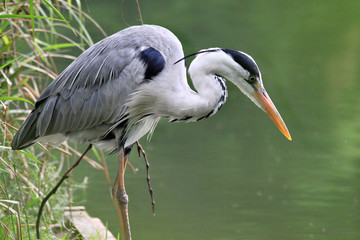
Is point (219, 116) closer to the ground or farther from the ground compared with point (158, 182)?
closer to the ground

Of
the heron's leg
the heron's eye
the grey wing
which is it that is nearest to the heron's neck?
the heron's eye

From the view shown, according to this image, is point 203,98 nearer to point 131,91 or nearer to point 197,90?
point 197,90

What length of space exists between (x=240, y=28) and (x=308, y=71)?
234 cm

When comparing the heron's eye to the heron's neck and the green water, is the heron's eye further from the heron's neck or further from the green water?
the green water

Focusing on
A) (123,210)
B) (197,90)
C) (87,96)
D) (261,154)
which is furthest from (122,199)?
(261,154)

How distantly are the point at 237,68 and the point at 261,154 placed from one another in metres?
4.44

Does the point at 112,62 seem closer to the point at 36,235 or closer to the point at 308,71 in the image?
the point at 36,235

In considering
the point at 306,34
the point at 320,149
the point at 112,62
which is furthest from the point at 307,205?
the point at 306,34

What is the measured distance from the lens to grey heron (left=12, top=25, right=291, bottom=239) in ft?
13.3

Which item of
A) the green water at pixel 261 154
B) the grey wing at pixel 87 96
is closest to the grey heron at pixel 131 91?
→ the grey wing at pixel 87 96

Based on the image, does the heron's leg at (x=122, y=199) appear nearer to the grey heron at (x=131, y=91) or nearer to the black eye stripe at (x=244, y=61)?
the grey heron at (x=131, y=91)

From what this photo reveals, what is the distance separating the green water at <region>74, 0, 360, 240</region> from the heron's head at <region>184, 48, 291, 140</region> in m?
0.61

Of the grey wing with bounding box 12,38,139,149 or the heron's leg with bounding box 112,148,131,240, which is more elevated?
the grey wing with bounding box 12,38,139,149

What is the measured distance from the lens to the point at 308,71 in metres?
12.1
